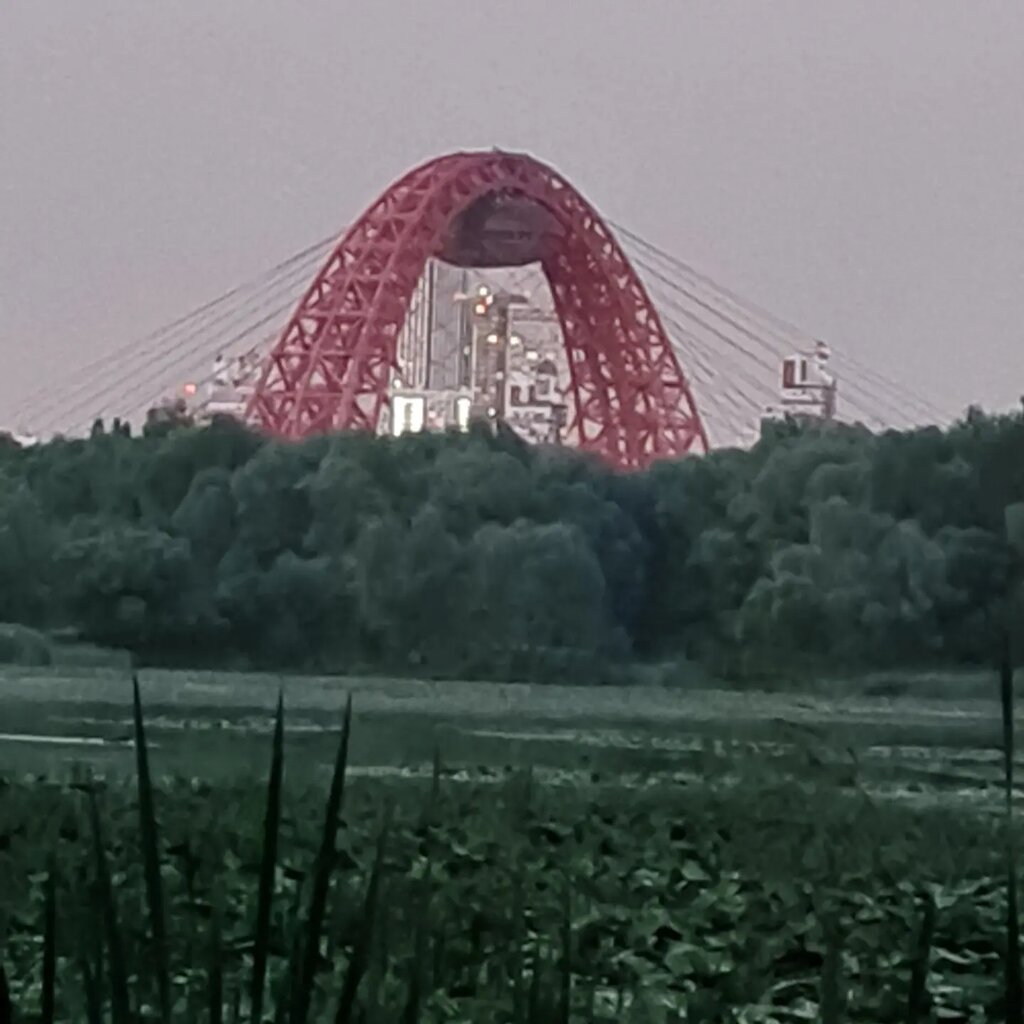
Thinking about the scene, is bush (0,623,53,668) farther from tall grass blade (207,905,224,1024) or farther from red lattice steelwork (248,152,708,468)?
tall grass blade (207,905,224,1024)

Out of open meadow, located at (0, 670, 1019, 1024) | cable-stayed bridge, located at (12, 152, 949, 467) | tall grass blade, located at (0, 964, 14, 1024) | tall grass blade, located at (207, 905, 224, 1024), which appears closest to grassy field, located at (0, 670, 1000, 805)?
open meadow, located at (0, 670, 1019, 1024)

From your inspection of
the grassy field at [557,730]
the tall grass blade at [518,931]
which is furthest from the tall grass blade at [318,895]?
the grassy field at [557,730]

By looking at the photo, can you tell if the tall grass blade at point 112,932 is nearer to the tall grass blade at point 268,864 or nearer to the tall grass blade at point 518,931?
the tall grass blade at point 268,864

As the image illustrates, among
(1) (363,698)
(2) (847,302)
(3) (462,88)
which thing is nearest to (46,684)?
(1) (363,698)

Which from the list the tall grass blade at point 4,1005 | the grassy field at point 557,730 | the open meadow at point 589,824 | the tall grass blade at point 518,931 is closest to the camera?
the tall grass blade at point 4,1005

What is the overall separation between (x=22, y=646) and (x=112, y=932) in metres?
1.08

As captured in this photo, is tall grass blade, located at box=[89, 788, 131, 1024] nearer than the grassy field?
Yes

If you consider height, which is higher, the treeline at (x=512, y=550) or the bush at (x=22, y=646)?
the treeline at (x=512, y=550)

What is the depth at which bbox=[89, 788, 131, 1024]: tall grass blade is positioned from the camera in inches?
12.4

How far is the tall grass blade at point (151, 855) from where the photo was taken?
0.98 feet

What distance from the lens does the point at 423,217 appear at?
53.3 inches

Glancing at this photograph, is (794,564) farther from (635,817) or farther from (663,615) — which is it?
(635,817)

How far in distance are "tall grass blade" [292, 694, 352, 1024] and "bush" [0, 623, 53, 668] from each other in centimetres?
107

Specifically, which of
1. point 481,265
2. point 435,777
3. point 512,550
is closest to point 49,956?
point 435,777
